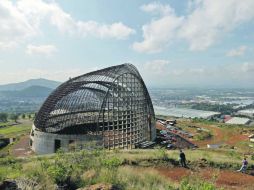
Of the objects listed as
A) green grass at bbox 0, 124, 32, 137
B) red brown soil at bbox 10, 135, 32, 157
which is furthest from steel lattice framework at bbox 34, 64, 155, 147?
green grass at bbox 0, 124, 32, 137

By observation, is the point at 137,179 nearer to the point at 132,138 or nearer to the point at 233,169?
the point at 233,169

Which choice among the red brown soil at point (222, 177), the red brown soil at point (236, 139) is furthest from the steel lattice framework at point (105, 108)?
the red brown soil at point (222, 177)

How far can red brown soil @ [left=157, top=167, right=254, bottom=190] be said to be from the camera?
17.0 m

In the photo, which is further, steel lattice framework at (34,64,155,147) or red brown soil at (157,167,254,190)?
steel lattice framework at (34,64,155,147)

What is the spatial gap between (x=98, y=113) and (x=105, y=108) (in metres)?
3.71

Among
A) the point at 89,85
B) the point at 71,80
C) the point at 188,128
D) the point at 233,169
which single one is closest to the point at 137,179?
the point at 233,169

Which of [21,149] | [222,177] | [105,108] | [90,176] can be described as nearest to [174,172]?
[222,177]

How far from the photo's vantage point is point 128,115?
41.9m

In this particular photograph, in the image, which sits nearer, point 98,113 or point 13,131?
point 98,113

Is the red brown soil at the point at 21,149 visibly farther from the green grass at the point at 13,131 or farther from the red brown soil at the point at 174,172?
the red brown soil at the point at 174,172

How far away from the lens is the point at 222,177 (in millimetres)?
18812

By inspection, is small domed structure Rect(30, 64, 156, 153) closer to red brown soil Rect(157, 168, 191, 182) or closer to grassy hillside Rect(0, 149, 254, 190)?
red brown soil Rect(157, 168, 191, 182)

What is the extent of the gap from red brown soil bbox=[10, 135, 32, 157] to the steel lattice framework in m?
4.10

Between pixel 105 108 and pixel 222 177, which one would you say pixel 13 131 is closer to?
pixel 105 108
